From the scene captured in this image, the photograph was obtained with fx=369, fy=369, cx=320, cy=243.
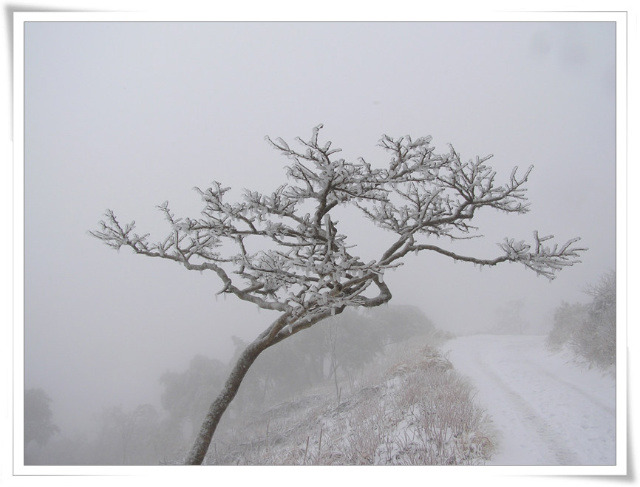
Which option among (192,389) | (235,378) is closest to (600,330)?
(235,378)

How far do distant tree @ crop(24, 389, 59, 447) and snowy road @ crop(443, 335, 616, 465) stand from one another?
1001 inches

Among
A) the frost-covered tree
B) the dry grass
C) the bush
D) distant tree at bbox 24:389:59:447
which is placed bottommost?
distant tree at bbox 24:389:59:447

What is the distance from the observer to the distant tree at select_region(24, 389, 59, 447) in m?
22.5

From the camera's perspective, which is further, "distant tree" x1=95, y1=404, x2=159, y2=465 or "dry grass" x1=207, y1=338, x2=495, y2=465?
"distant tree" x1=95, y1=404, x2=159, y2=465

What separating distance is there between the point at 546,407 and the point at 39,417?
2826cm

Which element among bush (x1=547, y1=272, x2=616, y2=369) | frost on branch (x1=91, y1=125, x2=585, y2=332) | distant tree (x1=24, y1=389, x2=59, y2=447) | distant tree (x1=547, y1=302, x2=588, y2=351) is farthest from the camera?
distant tree (x1=24, y1=389, x2=59, y2=447)

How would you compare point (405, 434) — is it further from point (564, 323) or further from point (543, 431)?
point (564, 323)

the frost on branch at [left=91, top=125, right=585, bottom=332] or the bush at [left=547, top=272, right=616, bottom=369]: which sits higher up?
the frost on branch at [left=91, top=125, right=585, bottom=332]

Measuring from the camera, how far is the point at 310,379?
2273cm

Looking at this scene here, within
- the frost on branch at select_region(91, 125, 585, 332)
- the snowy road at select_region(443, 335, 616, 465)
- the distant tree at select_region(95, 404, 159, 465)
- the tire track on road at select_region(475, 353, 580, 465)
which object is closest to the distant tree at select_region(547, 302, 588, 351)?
the snowy road at select_region(443, 335, 616, 465)

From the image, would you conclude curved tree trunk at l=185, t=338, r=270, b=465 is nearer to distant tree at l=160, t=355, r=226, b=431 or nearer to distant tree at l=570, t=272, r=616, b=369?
distant tree at l=570, t=272, r=616, b=369

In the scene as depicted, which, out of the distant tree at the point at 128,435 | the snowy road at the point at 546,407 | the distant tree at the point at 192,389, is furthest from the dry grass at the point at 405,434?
the distant tree at the point at 128,435

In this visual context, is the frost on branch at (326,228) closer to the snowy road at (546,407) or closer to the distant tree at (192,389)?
the snowy road at (546,407)
